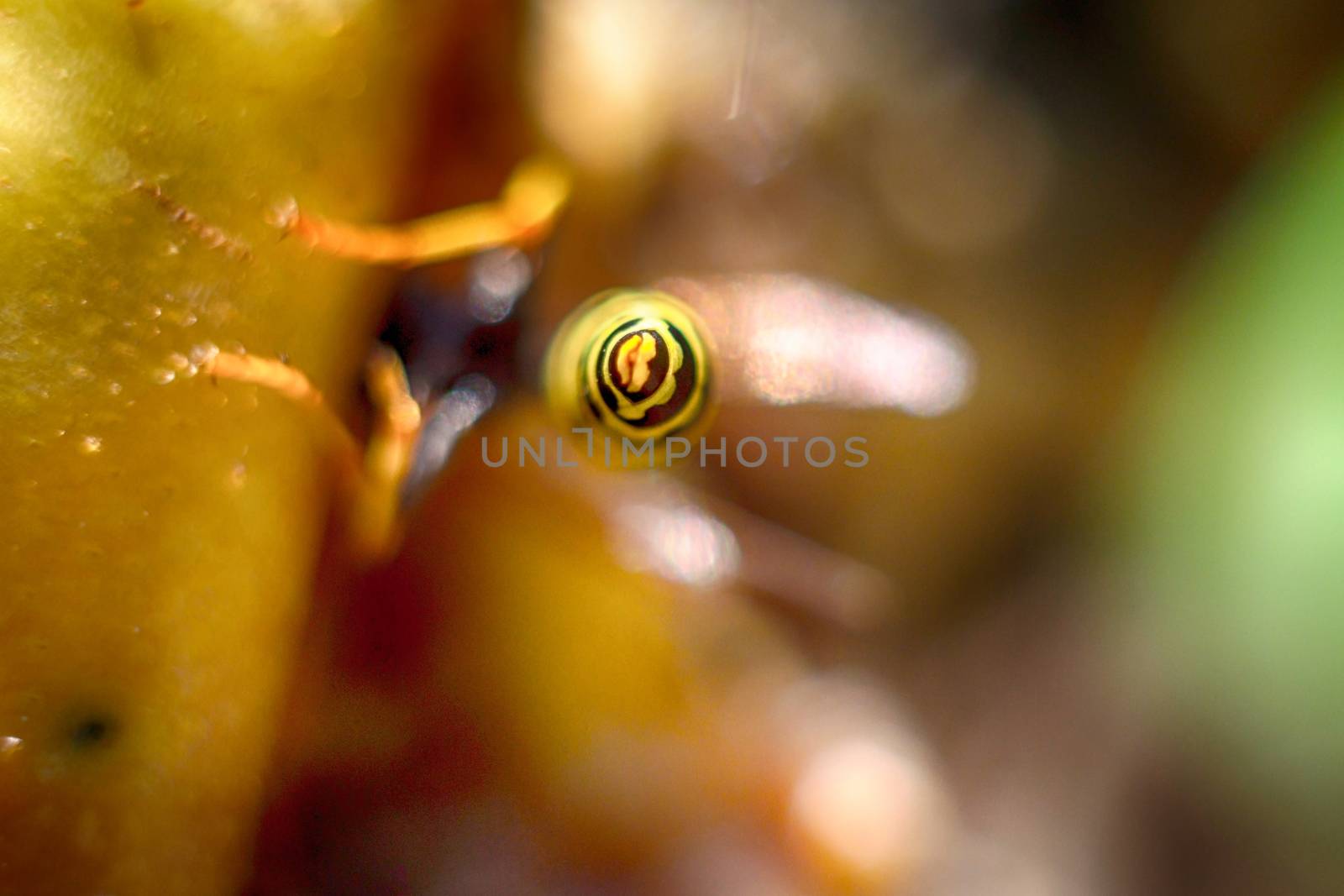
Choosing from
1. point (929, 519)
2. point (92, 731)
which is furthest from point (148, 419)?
point (929, 519)

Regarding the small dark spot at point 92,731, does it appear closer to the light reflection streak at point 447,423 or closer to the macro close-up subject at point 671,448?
the macro close-up subject at point 671,448

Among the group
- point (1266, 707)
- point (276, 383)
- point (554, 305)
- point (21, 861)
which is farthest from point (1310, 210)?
point (21, 861)

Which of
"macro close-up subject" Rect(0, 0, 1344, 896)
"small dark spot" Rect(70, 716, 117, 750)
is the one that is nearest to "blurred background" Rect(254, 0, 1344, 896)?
"macro close-up subject" Rect(0, 0, 1344, 896)

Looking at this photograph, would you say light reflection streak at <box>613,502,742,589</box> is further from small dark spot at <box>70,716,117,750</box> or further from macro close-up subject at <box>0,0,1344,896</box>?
small dark spot at <box>70,716,117,750</box>

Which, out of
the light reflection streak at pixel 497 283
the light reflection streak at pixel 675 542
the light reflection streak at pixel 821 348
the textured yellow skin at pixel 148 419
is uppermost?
the light reflection streak at pixel 821 348

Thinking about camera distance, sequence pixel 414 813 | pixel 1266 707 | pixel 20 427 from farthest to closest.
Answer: pixel 1266 707
pixel 414 813
pixel 20 427

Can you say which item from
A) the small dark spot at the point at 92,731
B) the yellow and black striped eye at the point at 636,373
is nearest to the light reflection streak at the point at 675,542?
the yellow and black striped eye at the point at 636,373

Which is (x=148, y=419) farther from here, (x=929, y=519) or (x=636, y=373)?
(x=929, y=519)

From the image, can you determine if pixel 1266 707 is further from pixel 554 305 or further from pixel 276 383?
pixel 276 383
